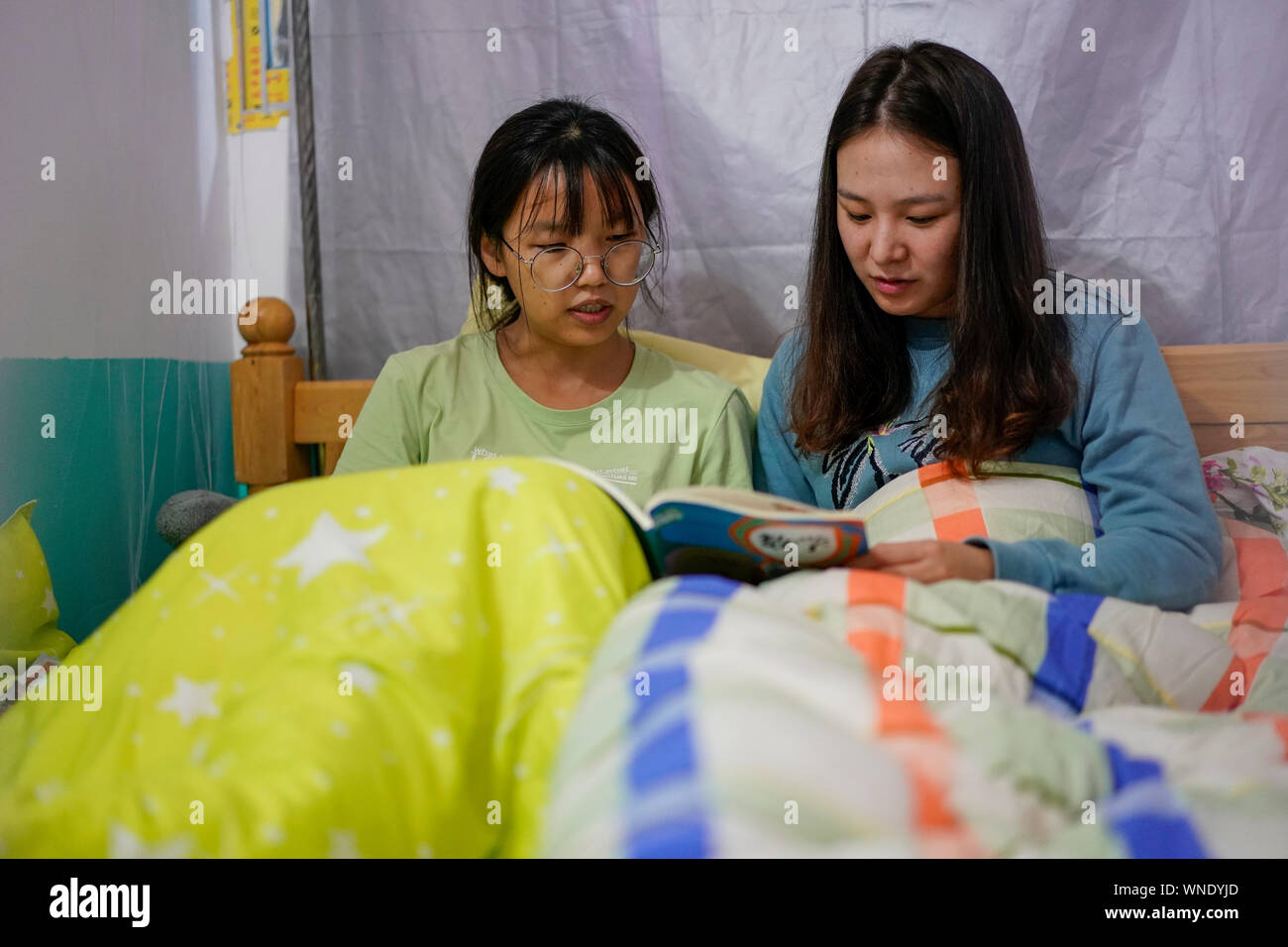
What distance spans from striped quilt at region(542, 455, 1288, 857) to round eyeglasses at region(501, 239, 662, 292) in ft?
1.89

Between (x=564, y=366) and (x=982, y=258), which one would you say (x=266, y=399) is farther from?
(x=982, y=258)

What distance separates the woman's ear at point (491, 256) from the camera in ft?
4.44

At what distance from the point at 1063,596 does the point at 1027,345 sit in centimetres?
37

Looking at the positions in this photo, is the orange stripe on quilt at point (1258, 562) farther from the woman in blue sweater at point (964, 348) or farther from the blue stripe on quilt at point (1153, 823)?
the blue stripe on quilt at point (1153, 823)

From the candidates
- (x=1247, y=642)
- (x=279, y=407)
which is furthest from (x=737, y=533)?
(x=279, y=407)

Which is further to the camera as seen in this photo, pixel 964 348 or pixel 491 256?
pixel 491 256

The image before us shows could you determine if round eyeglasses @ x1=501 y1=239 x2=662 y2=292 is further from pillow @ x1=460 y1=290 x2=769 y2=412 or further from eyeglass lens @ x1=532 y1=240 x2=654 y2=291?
pillow @ x1=460 y1=290 x2=769 y2=412

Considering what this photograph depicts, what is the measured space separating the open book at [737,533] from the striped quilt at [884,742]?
0.12 feet

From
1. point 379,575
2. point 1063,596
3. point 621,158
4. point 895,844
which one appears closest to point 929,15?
point 621,158

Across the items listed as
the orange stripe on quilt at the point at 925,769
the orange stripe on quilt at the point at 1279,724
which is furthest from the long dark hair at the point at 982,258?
the orange stripe on quilt at the point at 925,769

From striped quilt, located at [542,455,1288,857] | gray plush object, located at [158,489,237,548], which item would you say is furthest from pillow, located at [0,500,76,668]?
striped quilt, located at [542,455,1288,857]

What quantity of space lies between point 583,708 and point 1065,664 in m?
0.39

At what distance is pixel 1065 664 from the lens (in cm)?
79
